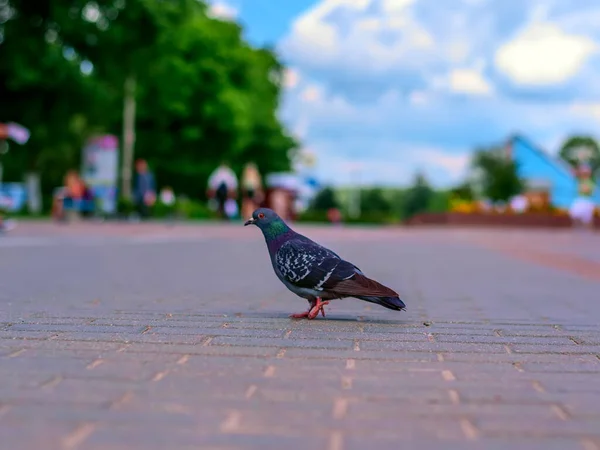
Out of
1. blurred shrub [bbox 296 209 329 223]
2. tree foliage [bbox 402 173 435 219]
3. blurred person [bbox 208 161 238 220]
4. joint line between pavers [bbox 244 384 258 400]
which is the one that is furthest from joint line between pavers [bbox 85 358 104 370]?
tree foliage [bbox 402 173 435 219]

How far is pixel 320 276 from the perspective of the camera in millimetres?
5547

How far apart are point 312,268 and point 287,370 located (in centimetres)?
155

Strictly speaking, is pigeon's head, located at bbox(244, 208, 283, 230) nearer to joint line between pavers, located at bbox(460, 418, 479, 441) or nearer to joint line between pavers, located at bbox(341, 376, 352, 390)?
joint line between pavers, located at bbox(341, 376, 352, 390)

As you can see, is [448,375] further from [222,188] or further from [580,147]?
[580,147]

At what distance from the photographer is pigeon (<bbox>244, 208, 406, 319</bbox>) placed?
18.0 feet

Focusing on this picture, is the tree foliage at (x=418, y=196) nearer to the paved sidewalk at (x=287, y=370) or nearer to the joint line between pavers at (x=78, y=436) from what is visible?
the paved sidewalk at (x=287, y=370)

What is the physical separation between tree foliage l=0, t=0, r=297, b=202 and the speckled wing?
23.3 m

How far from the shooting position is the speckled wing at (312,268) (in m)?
5.55

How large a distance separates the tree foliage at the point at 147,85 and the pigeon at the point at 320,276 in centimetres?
2327

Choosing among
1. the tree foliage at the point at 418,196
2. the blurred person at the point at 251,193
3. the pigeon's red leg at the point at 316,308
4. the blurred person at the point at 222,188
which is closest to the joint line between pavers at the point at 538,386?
the pigeon's red leg at the point at 316,308

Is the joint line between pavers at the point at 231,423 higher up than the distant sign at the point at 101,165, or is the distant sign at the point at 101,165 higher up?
the distant sign at the point at 101,165

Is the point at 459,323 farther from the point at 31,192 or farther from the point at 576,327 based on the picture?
the point at 31,192

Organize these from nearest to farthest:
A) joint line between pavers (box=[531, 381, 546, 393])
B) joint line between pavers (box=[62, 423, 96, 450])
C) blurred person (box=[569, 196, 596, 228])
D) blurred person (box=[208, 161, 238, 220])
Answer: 1. joint line between pavers (box=[62, 423, 96, 450])
2. joint line between pavers (box=[531, 381, 546, 393])
3. blurred person (box=[208, 161, 238, 220])
4. blurred person (box=[569, 196, 596, 228])

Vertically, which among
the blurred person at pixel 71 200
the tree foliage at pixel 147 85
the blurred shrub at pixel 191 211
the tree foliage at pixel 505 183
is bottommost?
the blurred shrub at pixel 191 211
